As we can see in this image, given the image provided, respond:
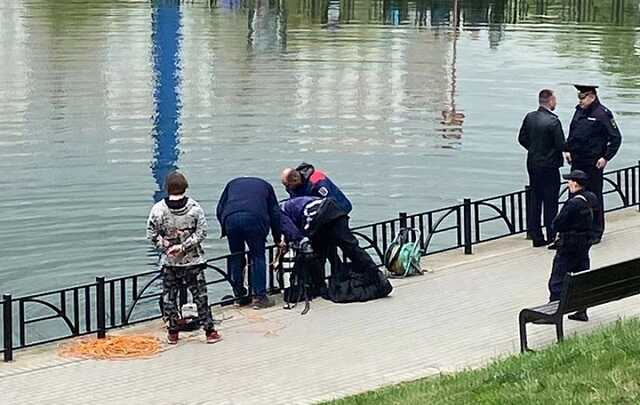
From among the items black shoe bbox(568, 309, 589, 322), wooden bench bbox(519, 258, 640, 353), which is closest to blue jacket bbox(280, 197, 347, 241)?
black shoe bbox(568, 309, 589, 322)

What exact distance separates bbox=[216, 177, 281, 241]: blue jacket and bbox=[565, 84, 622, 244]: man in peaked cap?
4.07m

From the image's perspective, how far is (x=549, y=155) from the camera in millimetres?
15992

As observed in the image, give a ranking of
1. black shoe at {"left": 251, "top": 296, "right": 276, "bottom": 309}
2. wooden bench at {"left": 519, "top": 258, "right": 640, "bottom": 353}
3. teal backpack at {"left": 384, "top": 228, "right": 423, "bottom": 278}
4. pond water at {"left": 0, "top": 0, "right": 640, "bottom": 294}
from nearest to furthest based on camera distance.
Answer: wooden bench at {"left": 519, "top": 258, "right": 640, "bottom": 353} → black shoe at {"left": 251, "top": 296, "right": 276, "bottom": 309} → teal backpack at {"left": 384, "top": 228, "right": 423, "bottom": 278} → pond water at {"left": 0, "top": 0, "right": 640, "bottom": 294}

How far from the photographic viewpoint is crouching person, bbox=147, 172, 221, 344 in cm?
1216

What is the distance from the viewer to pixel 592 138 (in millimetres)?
15594

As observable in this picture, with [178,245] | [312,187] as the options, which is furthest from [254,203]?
[178,245]

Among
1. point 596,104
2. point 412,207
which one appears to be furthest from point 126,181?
point 596,104

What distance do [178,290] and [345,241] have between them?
2232 millimetres

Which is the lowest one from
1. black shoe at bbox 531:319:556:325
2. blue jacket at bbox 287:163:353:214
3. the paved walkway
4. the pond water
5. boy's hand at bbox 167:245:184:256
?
the pond water

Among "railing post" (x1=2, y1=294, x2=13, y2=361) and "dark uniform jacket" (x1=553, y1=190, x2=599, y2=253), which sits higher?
"dark uniform jacket" (x1=553, y1=190, x2=599, y2=253)

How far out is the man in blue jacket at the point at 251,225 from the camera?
13680 millimetres

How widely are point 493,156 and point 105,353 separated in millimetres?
17392

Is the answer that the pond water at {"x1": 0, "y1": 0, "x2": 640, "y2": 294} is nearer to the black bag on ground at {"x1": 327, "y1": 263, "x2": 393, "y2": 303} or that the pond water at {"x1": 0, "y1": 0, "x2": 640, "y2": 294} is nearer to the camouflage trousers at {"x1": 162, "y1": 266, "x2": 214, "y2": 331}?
the black bag on ground at {"x1": 327, "y1": 263, "x2": 393, "y2": 303}

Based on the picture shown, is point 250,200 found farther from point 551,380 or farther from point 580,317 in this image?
point 551,380
